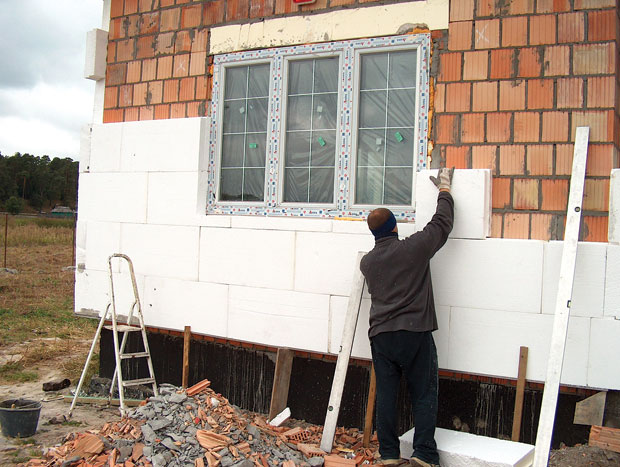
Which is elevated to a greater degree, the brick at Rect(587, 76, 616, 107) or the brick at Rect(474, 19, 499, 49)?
the brick at Rect(474, 19, 499, 49)

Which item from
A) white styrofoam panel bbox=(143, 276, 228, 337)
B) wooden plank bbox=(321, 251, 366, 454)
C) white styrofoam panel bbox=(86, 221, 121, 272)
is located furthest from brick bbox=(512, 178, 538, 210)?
white styrofoam panel bbox=(86, 221, 121, 272)

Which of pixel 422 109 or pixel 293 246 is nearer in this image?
pixel 422 109

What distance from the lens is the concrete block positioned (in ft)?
13.1

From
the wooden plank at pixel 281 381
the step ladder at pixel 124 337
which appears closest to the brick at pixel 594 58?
the wooden plank at pixel 281 381

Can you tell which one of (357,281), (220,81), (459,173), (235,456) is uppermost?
(220,81)

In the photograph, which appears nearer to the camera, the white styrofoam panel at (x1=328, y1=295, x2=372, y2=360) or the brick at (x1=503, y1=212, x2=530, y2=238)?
the brick at (x1=503, y1=212, x2=530, y2=238)

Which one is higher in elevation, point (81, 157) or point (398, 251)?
point (81, 157)

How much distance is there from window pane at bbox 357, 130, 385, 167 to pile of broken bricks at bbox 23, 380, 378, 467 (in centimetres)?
242

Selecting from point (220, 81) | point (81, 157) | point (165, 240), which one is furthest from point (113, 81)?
point (165, 240)

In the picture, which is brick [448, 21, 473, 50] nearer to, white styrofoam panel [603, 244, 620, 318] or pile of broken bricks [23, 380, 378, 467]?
white styrofoam panel [603, 244, 620, 318]

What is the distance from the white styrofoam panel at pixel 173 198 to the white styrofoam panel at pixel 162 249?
0.09 m

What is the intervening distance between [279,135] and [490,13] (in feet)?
6.98

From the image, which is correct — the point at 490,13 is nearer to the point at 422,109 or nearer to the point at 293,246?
the point at 422,109

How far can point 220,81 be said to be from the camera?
5.94 meters
